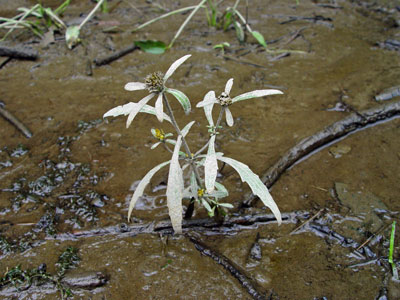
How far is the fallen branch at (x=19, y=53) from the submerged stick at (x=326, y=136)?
338 centimetres

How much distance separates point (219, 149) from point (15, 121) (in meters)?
2.00

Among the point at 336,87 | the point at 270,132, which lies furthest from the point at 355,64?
the point at 270,132

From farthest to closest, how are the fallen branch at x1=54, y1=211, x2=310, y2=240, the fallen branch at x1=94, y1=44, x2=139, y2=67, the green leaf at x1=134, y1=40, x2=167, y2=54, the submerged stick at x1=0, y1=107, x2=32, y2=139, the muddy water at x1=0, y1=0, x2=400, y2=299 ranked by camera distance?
the green leaf at x1=134, y1=40, x2=167, y2=54 → the fallen branch at x1=94, y1=44, x2=139, y2=67 → the submerged stick at x1=0, y1=107, x2=32, y2=139 → the fallen branch at x1=54, y1=211, x2=310, y2=240 → the muddy water at x1=0, y1=0, x2=400, y2=299

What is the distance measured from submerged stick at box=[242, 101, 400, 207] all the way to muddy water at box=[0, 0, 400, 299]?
78 millimetres

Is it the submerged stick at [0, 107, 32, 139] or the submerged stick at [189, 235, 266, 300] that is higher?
the submerged stick at [0, 107, 32, 139]

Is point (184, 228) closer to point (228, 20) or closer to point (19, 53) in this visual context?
point (228, 20)

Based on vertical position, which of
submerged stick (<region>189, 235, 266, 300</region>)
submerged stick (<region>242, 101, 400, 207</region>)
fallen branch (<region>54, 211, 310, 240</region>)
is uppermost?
submerged stick (<region>242, 101, 400, 207</region>)

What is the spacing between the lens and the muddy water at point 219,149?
1963mm

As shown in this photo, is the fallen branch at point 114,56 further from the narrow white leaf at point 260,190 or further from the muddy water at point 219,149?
the narrow white leaf at point 260,190

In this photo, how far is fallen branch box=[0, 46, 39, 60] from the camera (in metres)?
4.05

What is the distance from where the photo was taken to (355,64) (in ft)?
12.1

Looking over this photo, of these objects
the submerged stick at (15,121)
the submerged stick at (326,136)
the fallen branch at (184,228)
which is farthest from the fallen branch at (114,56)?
the submerged stick at (326,136)

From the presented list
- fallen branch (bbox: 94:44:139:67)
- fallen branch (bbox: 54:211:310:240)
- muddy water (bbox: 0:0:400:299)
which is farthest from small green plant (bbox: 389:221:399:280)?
fallen branch (bbox: 94:44:139:67)

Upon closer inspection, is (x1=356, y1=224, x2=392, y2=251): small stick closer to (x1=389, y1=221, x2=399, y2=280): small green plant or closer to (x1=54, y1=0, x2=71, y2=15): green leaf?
(x1=389, y1=221, x2=399, y2=280): small green plant
